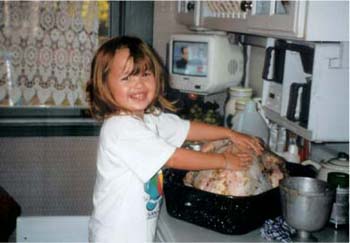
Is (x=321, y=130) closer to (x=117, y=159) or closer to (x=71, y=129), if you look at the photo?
(x=117, y=159)

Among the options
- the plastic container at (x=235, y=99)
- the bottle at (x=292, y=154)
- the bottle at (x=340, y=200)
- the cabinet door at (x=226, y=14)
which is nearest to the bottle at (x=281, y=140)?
the bottle at (x=292, y=154)

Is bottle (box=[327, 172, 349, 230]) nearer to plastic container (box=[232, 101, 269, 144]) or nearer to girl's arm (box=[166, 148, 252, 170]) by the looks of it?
girl's arm (box=[166, 148, 252, 170])

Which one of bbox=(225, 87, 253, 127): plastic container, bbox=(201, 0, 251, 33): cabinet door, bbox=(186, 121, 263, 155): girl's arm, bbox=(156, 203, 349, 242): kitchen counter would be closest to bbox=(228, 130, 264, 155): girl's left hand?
bbox=(186, 121, 263, 155): girl's arm

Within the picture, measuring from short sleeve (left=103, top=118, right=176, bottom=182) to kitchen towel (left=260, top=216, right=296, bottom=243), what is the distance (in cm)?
30

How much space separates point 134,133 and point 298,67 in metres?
0.51

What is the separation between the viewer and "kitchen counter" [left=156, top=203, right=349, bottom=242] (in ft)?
4.28

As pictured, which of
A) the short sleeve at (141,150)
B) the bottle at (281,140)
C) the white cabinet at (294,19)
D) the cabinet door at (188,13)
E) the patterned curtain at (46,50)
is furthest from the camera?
the patterned curtain at (46,50)

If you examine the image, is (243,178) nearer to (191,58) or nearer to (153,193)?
(153,193)

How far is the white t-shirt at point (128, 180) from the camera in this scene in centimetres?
128

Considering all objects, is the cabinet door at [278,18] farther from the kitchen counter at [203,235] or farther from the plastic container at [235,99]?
the plastic container at [235,99]

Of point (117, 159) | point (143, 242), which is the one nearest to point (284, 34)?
point (117, 159)

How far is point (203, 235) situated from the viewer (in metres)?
1.32

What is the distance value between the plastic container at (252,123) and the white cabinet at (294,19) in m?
0.36

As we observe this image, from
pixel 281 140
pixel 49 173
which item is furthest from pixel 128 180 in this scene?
pixel 49 173
